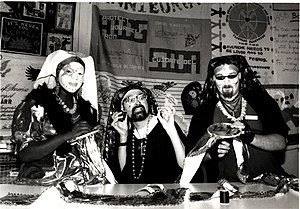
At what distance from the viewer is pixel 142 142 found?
4.46ft

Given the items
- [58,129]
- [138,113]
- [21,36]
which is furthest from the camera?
[21,36]

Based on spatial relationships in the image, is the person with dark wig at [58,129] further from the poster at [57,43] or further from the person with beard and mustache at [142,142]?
the poster at [57,43]

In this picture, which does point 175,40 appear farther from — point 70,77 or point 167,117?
point 70,77

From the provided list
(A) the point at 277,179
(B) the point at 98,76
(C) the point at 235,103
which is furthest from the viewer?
(B) the point at 98,76

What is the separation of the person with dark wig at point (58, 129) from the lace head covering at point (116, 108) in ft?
0.19

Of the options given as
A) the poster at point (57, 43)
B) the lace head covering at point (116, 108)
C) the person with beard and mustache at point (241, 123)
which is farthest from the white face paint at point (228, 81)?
the poster at point (57, 43)

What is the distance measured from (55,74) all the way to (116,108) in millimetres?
219

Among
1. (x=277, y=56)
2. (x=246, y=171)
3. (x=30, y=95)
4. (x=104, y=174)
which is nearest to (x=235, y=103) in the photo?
(x=246, y=171)

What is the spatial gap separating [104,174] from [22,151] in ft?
0.76

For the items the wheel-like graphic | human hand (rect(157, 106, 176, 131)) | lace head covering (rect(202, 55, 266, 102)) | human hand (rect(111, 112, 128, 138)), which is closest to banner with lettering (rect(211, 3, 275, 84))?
the wheel-like graphic

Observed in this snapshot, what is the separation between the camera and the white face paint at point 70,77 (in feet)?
4.17

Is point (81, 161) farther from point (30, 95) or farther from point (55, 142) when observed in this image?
point (30, 95)

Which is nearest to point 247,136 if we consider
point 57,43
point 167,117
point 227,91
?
point 227,91

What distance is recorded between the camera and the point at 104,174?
4.14 ft
